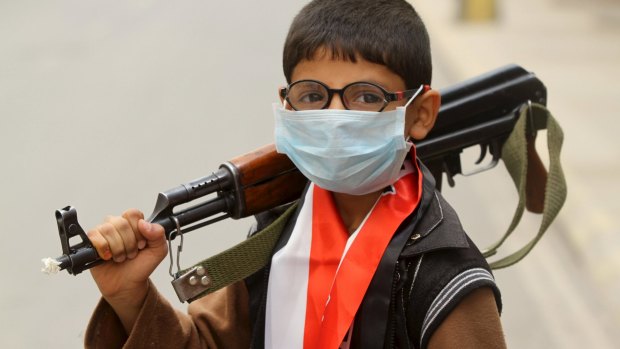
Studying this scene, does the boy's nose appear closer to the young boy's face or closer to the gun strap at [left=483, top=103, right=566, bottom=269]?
A: the young boy's face

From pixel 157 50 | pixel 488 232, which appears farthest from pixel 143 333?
pixel 157 50

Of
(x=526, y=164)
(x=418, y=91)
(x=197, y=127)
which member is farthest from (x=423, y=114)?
(x=197, y=127)

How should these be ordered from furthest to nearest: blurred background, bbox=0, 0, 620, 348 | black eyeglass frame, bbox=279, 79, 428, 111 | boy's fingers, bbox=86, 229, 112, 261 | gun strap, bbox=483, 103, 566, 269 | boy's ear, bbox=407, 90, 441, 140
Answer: blurred background, bbox=0, 0, 620, 348 < gun strap, bbox=483, 103, 566, 269 < boy's ear, bbox=407, 90, 441, 140 < black eyeglass frame, bbox=279, 79, 428, 111 < boy's fingers, bbox=86, 229, 112, 261

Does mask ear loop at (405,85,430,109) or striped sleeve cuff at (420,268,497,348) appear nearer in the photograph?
striped sleeve cuff at (420,268,497,348)

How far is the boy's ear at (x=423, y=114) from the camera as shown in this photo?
214 cm

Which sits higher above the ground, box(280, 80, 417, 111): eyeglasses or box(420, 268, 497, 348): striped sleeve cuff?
box(280, 80, 417, 111): eyeglasses

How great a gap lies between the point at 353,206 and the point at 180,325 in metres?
0.42

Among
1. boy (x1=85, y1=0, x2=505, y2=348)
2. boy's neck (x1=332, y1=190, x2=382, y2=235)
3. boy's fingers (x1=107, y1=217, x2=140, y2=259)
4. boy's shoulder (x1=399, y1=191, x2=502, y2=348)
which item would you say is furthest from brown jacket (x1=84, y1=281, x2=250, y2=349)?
boy's shoulder (x1=399, y1=191, x2=502, y2=348)

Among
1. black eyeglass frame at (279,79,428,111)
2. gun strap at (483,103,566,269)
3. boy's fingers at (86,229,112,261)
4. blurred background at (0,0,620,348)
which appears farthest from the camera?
blurred background at (0,0,620,348)

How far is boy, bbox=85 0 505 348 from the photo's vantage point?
1952 millimetres

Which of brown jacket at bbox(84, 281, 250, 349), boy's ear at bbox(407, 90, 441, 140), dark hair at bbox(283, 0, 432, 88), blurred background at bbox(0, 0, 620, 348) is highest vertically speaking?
dark hair at bbox(283, 0, 432, 88)

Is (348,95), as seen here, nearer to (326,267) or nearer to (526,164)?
(326,267)

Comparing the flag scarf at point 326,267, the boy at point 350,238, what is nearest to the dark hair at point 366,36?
the boy at point 350,238

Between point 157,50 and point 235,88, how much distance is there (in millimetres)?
1194
